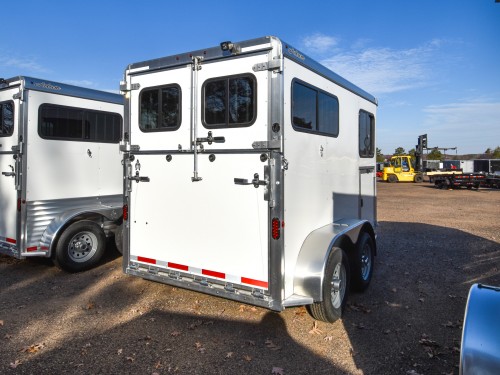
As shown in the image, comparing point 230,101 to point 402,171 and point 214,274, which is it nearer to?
point 214,274

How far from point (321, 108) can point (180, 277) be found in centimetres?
261

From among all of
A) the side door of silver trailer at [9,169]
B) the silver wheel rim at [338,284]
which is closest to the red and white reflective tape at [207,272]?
the silver wheel rim at [338,284]

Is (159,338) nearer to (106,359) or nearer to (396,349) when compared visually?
(106,359)

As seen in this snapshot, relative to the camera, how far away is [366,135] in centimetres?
Answer: 646

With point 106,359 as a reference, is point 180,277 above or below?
above

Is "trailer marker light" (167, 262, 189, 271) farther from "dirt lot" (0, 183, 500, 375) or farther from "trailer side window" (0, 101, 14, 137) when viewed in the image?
"trailer side window" (0, 101, 14, 137)

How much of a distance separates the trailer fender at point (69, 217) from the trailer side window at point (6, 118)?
1562 mm

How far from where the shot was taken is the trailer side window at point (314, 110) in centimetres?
404

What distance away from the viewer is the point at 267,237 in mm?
3789

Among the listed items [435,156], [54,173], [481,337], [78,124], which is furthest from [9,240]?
[435,156]

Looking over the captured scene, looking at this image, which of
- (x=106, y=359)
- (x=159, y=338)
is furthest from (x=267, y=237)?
(x=106, y=359)

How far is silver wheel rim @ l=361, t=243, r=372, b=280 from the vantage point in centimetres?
551

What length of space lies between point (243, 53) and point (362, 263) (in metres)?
3.30

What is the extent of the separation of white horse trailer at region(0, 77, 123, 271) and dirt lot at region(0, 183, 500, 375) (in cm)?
53
